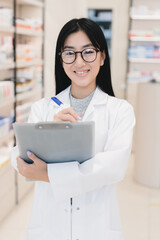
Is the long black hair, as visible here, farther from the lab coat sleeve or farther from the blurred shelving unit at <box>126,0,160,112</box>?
the blurred shelving unit at <box>126,0,160,112</box>

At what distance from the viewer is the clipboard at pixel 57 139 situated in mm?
1079

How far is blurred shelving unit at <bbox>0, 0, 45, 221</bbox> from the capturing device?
3117mm

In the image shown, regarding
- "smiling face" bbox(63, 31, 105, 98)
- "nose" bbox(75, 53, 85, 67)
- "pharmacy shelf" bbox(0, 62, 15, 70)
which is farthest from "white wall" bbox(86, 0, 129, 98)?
"nose" bbox(75, 53, 85, 67)

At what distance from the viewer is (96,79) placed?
1.57 m

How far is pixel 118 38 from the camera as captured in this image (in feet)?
20.3

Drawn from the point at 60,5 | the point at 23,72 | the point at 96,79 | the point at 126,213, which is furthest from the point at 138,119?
the point at 96,79

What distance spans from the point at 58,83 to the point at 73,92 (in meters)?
0.13

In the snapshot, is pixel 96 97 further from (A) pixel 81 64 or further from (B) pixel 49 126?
(B) pixel 49 126

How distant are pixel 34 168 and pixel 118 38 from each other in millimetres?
5390

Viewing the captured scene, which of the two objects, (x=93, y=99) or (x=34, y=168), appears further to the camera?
(x=93, y=99)

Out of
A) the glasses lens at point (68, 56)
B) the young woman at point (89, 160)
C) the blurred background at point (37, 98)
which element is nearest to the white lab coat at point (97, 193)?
the young woman at point (89, 160)

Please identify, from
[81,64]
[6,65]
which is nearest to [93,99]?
[81,64]

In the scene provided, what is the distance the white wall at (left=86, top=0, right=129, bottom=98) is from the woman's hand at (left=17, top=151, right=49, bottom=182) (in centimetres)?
516

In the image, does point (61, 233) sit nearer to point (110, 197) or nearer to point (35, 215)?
point (35, 215)
